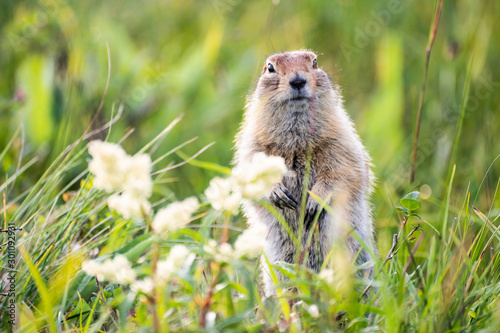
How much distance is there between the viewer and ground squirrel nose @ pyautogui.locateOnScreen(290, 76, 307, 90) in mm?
3814

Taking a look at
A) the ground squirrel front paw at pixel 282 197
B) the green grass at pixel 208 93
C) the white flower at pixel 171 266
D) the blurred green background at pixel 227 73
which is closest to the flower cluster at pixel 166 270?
the white flower at pixel 171 266

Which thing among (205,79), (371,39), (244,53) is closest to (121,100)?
(205,79)

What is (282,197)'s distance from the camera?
3.47m

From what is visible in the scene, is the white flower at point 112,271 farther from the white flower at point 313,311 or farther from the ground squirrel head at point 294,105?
the ground squirrel head at point 294,105

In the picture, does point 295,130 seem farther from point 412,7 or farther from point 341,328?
point 412,7

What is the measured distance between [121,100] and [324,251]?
2.99 meters

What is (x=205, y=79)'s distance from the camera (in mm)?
6320

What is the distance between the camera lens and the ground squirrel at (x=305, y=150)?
3.55m

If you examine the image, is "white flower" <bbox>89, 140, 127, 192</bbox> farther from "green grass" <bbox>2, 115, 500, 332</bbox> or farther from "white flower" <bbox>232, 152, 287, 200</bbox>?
"white flower" <bbox>232, 152, 287, 200</bbox>

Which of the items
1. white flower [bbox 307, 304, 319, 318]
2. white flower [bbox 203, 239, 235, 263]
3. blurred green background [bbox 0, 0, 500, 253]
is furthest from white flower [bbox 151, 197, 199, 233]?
blurred green background [bbox 0, 0, 500, 253]

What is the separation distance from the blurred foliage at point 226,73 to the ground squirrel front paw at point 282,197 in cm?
124

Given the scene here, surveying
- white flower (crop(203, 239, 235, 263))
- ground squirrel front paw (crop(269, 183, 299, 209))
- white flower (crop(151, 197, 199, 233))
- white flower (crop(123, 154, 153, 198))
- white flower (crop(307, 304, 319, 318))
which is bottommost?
white flower (crop(307, 304, 319, 318))

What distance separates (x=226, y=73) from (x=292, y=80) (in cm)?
313

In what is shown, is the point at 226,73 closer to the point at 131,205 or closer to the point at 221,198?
the point at 221,198
